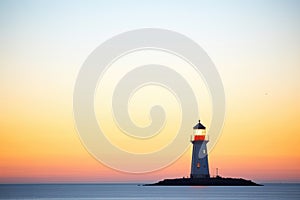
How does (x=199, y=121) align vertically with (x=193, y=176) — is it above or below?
above

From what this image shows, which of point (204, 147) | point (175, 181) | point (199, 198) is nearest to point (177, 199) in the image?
point (199, 198)

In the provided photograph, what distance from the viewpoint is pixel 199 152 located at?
64.9m

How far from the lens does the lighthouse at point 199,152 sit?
2559 inches

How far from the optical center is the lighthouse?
213 feet

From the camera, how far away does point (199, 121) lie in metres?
67.1

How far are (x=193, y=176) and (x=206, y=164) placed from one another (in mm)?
1928

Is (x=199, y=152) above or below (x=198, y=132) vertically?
below

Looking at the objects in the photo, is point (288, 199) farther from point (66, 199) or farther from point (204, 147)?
point (66, 199)

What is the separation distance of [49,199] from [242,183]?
3032 cm

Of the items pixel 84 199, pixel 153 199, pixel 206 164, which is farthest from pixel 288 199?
pixel 84 199

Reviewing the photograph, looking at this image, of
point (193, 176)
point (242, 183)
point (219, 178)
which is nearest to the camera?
point (193, 176)

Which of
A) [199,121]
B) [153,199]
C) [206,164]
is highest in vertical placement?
[199,121]

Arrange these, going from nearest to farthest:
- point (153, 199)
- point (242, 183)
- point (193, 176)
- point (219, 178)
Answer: point (153, 199) → point (193, 176) → point (219, 178) → point (242, 183)

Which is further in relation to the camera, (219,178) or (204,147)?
(219,178)
